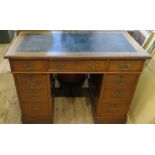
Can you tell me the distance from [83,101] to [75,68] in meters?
0.81

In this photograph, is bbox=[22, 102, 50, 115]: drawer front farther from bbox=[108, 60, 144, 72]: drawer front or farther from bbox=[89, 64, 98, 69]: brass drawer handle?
bbox=[108, 60, 144, 72]: drawer front

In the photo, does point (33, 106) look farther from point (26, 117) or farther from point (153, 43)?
point (153, 43)

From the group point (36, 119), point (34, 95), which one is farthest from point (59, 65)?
point (36, 119)

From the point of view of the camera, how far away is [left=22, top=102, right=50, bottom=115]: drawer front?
150 centimetres

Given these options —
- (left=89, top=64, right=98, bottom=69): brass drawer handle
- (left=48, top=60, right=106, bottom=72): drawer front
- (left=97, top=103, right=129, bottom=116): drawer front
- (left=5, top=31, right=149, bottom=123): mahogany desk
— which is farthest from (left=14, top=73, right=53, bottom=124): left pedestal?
(left=97, top=103, right=129, bottom=116): drawer front

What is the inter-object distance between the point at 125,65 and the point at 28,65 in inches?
29.1

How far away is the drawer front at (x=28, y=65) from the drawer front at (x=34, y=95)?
22 cm

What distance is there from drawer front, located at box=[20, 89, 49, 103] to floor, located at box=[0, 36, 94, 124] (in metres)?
0.36

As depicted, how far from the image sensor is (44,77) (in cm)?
133

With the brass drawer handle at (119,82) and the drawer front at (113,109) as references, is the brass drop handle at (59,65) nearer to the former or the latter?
the brass drawer handle at (119,82)

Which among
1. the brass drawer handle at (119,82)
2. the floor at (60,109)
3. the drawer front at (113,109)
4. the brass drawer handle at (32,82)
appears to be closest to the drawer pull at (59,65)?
the brass drawer handle at (32,82)

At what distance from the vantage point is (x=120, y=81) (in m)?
1.37
